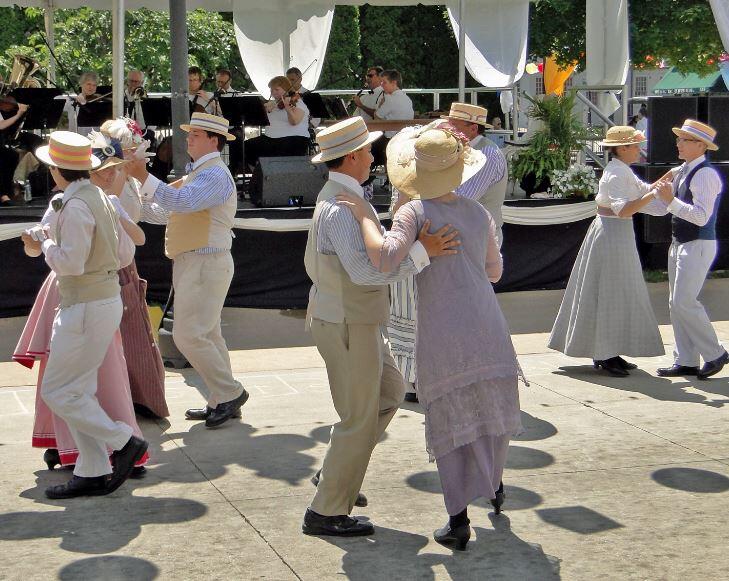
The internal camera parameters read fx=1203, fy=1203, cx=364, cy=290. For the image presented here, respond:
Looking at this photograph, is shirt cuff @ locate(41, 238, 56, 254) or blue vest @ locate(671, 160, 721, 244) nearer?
shirt cuff @ locate(41, 238, 56, 254)

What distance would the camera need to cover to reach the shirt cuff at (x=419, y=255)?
4.74 metres

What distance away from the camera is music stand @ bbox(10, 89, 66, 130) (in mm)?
13180

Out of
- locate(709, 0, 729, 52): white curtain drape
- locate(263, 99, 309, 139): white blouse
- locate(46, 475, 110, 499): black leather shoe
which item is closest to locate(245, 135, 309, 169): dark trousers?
locate(263, 99, 309, 139): white blouse

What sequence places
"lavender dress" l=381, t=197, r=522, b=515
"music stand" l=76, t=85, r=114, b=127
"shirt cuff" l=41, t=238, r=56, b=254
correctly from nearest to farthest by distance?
"lavender dress" l=381, t=197, r=522, b=515 < "shirt cuff" l=41, t=238, r=56, b=254 < "music stand" l=76, t=85, r=114, b=127

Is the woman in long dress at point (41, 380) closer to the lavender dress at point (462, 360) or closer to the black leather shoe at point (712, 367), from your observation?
the lavender dress at point (462, 360)

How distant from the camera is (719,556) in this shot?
4.85 metres

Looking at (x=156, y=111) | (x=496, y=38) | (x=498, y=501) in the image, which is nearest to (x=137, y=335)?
(x=498, y=501)

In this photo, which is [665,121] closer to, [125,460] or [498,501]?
[498,501]

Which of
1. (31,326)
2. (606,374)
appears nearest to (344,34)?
(606,374)

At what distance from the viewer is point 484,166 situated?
703cm

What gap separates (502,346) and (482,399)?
236 mm

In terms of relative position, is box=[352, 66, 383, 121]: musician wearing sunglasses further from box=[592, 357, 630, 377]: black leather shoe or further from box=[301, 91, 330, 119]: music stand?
box=[592, 357, 630, 377]: black leather shoe

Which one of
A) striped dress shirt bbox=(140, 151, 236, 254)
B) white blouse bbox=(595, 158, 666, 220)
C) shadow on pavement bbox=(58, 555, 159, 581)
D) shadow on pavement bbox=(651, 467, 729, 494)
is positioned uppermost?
striped dress shirt bbox=(140, 151, 236, 254)

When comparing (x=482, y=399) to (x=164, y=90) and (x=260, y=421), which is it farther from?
(x=164, y=90)
